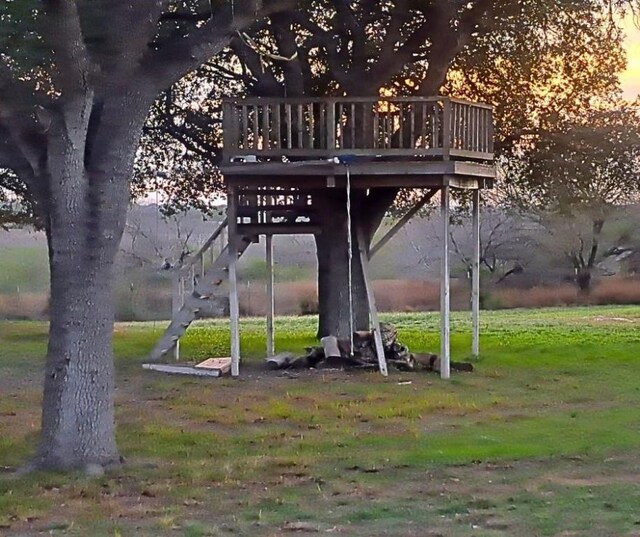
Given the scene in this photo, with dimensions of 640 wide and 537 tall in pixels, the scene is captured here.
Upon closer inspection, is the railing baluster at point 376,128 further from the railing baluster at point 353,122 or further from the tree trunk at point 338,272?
the tree trunk at point 338,272

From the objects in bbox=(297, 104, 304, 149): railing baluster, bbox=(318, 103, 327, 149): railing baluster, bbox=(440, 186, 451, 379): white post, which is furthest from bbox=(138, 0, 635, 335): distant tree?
bbox=(440, 186, 451, 379): white post

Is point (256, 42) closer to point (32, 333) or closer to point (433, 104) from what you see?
point (433, 104)

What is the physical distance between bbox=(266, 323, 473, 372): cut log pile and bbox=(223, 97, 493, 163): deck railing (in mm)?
3004

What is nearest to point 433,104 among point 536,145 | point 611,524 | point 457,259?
point 536,145

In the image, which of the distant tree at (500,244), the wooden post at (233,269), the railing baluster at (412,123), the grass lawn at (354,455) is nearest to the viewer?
the grass lawn at (354,455)

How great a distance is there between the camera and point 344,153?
1503 centimetres

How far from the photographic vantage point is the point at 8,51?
770 cm

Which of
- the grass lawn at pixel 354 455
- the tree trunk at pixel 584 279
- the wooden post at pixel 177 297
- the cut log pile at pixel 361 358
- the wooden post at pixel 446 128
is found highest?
the wooden post at pixel 446 128

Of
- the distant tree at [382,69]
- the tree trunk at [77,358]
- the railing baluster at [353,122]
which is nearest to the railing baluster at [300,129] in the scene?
the railing baluster at [353,122]

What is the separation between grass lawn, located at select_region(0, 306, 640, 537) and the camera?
7.28 m

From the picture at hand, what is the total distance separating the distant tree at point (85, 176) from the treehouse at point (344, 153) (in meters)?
5.88

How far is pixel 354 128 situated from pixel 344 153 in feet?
1.84

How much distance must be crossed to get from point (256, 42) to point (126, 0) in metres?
10.2

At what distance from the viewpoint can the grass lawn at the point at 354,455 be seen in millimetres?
7281
